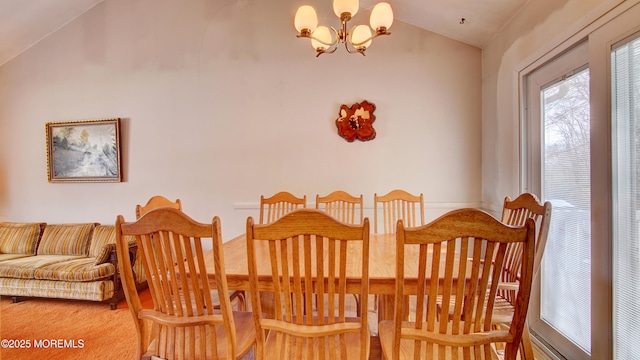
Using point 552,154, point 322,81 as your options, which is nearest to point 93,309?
point 322,81

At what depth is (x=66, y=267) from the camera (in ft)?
8.84

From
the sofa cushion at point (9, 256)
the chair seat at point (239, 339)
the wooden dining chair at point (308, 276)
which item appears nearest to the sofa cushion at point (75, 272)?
the sofa cushion at point (9, 256)

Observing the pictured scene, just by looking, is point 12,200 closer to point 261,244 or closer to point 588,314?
point 261,244

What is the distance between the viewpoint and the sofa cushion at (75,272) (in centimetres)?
261

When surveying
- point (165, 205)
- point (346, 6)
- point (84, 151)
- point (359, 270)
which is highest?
point (346, 6)

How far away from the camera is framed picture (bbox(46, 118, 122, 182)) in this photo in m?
3.36

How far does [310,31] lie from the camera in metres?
1.83

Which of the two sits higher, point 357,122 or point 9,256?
point 357,122

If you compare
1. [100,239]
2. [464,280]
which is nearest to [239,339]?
[464,280]

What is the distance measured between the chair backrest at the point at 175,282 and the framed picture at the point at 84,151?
2.76 m

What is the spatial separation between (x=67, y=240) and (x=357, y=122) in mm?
3494

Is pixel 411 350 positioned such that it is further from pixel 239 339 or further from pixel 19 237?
pixel 19 237

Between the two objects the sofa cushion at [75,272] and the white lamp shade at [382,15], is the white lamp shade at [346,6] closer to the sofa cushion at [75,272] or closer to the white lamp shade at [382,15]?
the white lamp shade at [382,15]

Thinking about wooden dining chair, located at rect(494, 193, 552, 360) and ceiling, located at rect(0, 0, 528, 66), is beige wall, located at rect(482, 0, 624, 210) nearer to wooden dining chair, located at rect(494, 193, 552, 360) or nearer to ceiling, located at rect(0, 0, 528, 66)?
ceiling, located at rect(0, 0, 528, 66)
